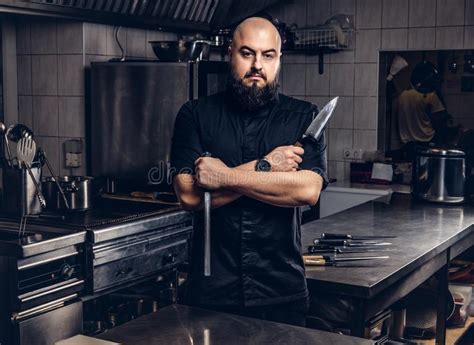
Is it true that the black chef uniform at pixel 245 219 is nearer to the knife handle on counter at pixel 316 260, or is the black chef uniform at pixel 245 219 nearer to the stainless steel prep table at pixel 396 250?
the stainless steel prep table at pixel 396 250

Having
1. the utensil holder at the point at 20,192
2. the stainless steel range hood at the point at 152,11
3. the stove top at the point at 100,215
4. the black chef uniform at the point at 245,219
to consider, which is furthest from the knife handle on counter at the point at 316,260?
the stainless steel range hood at the point at 152,11

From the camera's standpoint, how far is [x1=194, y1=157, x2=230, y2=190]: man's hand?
85.1 inches

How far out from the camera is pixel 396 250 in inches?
120

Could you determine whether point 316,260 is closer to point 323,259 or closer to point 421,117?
point 323,259

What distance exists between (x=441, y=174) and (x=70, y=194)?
2121 mm

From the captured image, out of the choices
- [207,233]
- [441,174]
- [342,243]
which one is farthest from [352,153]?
[207,233]

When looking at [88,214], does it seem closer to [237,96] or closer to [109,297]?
[109,297]

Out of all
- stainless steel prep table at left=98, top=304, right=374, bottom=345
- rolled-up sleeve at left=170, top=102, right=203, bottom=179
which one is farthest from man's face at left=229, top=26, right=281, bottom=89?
stainless steel prep table at left=98, top=304, right=374, bottom=345

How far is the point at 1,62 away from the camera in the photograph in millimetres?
4344

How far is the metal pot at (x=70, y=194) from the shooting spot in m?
3.54

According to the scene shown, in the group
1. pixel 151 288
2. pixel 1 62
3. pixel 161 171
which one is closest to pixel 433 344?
pixel 151 288

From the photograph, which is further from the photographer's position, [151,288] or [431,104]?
[431,104]

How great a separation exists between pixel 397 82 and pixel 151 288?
9.38 feet

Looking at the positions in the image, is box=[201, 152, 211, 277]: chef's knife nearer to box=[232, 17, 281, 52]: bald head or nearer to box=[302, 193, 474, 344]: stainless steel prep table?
box=[232, 17, 281, 52]: bald head
